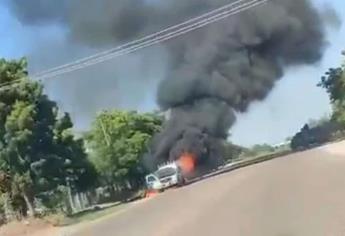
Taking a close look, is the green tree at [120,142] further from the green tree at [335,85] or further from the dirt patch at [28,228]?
the green tree at [335,85]

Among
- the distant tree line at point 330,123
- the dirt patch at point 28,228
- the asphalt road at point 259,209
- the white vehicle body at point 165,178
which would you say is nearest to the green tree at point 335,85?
the distant tree line at point 330,123

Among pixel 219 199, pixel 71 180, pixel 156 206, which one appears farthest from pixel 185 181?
pixel 219 199

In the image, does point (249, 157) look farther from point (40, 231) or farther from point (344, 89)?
point (40, 231)

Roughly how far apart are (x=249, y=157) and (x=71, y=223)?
46.6 ft

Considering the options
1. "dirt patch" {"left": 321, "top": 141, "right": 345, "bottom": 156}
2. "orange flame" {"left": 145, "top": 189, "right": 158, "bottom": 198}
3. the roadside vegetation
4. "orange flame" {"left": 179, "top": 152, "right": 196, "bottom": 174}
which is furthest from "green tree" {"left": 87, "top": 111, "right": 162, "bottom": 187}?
"dirt patch" {"left": 321, "top": 141, "right": 345, "bottom": 156}

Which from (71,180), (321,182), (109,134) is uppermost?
(109,134)

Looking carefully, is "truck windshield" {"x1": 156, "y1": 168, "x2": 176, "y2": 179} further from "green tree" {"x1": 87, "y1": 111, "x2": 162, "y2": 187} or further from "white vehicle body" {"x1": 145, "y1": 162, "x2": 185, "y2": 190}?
"green tree" {"x1": 87, "y1": 111, "x2": 162, "y2": 187}

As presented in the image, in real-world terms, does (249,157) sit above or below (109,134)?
below

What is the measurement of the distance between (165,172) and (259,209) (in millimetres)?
15819

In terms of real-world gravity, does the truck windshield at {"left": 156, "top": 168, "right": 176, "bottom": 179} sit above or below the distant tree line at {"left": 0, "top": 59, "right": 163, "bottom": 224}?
below

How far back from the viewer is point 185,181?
1159 inches

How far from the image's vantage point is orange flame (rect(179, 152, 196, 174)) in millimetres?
31812

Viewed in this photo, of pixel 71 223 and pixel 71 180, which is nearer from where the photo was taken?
pixel 71 223

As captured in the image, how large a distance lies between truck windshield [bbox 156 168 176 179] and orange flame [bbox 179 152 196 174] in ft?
5.35
